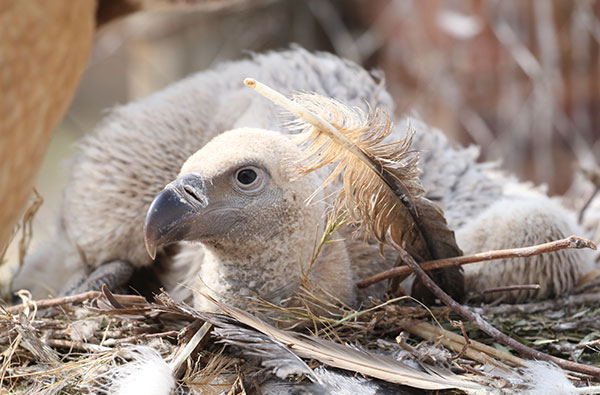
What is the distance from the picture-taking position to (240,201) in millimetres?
1453

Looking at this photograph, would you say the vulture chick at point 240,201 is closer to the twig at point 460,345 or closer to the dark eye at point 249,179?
the dark eye at point 249,179

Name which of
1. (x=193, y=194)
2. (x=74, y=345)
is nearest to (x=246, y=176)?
(x=193, y=194)

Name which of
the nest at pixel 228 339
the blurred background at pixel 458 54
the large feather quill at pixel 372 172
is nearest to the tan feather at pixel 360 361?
the nest at pixel 228 339

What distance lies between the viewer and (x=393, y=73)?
425 cm

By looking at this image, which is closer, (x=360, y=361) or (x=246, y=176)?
(x=360, y=361)

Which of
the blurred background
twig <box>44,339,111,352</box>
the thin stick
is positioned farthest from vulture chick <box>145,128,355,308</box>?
the blurred background

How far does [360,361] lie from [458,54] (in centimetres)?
291

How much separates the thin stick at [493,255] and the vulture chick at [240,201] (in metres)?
0.12

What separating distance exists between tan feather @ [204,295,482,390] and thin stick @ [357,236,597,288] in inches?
8.6

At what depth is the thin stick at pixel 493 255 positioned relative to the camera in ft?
4.31

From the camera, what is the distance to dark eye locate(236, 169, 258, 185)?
1.46 metres

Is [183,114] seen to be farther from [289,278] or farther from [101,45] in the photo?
[101,45]

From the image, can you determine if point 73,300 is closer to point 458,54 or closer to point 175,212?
point 175,212

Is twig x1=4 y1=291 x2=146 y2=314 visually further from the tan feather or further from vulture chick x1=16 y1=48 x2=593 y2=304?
the tan feather
